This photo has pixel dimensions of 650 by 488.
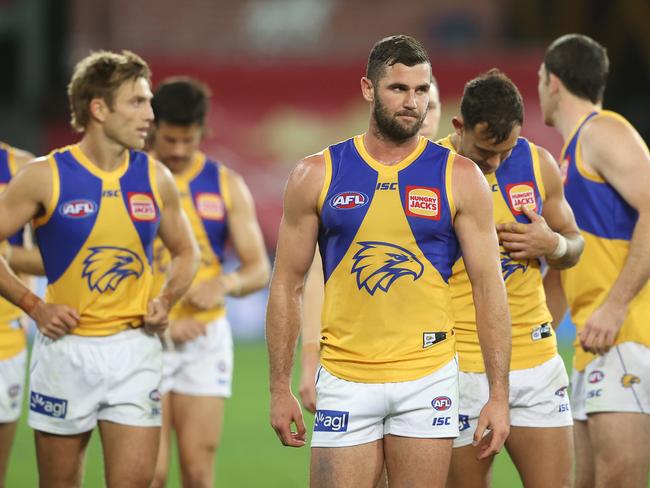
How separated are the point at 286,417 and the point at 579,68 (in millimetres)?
2738

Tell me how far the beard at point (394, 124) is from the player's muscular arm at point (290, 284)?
11.6 inches

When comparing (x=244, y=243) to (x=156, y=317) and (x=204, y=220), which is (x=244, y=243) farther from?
(x=156, y=317)

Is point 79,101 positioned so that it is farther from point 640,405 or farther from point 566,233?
point 640,405

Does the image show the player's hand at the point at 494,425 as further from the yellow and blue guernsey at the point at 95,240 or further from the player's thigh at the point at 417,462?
the yellow and blue guernsey at the point at 95,240

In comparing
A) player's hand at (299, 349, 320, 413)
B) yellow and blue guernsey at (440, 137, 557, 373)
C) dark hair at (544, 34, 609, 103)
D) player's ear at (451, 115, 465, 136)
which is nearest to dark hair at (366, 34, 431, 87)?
player's ear at (451, 115, 465, 136)

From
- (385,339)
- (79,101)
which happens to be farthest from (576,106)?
(79,101)

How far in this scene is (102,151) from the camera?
243 inches

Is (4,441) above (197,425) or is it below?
below

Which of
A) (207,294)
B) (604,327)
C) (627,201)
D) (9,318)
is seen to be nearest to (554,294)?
(604,327)

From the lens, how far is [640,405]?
597 cm

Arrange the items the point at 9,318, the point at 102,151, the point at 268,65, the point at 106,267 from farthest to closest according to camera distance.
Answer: the point at 268,65 < the point at 9,318 < the point at 102,151 < the point at 106,267

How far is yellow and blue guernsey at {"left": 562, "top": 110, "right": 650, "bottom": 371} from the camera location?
622cm

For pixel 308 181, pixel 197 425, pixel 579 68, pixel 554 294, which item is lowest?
pixel 197 425

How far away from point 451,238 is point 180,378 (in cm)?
307
